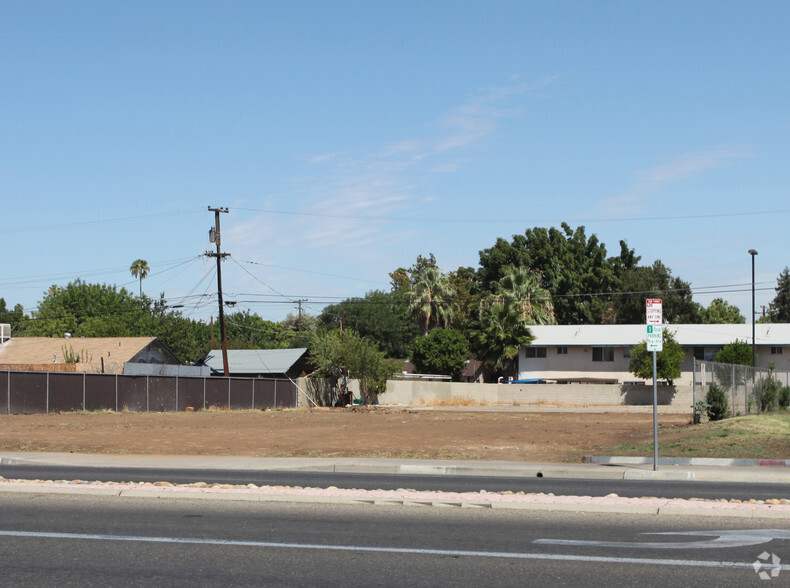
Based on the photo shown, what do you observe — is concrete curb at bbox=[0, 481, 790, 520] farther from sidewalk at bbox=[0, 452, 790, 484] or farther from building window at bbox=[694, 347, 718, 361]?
building window at bbox=[694, 347, 718, 361]

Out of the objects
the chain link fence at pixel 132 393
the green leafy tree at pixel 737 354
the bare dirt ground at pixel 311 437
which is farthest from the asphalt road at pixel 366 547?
the green leafy tree at pixel 737 354

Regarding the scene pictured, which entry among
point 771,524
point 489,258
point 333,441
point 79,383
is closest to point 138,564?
point 771,524

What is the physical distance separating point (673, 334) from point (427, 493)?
190 feet

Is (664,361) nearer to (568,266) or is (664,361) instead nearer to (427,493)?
(568,266)

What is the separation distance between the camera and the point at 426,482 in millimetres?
16422

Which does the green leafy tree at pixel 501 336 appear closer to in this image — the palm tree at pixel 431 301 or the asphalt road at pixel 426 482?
the palm tree at pixel 431 301

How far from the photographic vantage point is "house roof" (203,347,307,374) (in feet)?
221

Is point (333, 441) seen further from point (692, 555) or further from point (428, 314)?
point (428, 314)

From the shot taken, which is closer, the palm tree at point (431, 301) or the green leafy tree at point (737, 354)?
the green leafy tree at point (737, 354)

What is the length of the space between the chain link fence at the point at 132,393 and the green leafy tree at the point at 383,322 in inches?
1581

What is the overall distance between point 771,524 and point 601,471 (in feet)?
25.9

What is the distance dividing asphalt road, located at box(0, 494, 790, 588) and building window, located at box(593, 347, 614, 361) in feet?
203

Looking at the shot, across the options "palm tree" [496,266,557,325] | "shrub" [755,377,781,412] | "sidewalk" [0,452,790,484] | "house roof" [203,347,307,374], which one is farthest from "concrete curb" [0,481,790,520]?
"palm tree" [496,266,557,325]

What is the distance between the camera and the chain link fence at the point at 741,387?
32.2m
